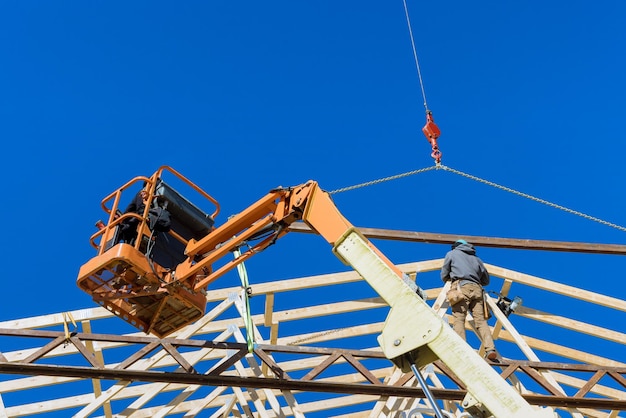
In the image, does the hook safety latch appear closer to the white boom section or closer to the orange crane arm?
the orange crane arm

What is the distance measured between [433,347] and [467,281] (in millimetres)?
5519

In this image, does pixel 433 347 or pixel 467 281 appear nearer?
pixel 433 347

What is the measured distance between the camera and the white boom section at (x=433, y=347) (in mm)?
5586

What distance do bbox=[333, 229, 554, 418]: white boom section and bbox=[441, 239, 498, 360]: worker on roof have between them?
485 centimetres

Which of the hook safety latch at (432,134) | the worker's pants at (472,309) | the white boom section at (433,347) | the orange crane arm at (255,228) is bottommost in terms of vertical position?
the white boom section at (433,347)

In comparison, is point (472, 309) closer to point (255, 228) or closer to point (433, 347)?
point (255, 228)

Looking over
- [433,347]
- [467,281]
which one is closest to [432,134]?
[467,281]

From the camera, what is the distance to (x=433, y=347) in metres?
5.85

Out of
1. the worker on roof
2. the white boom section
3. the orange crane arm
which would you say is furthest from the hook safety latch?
the white boom section

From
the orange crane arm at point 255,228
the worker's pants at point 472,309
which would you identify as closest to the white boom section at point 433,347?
the orange crane arm at point 255,228

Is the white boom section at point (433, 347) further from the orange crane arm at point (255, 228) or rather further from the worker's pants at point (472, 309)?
the worker's pants at point (472, 309)

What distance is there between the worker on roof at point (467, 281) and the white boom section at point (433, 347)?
485 centimetres

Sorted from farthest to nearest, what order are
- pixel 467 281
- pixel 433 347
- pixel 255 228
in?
1. pixel 467 281
2. pixel 255 228
3. pixel 433 347

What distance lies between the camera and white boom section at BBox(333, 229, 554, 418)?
559 cm
